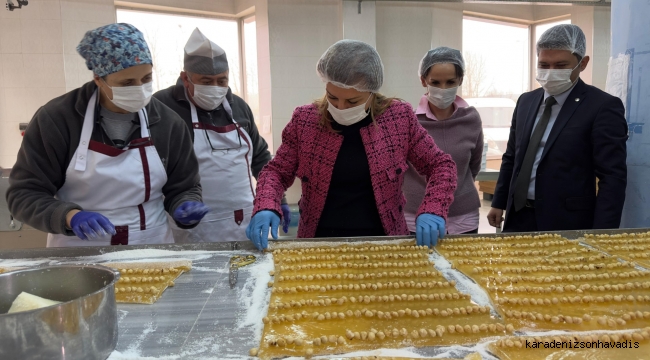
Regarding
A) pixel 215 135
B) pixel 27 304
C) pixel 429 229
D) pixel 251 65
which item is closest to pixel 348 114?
pixel 429 229

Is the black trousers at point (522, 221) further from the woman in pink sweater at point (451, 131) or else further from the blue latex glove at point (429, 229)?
the blue latex glove at point (429, 229)

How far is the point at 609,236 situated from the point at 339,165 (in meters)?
1.18

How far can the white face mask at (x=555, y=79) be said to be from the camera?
2.26 meters

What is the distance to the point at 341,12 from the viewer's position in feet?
17.3

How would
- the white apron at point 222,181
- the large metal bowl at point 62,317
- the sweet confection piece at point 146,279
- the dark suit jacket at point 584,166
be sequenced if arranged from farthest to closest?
the white apron at point 222,181, the dark suit jacket at point 584,166, the sweet confection piece at point 146,279, the large metal bowl at point 62,317

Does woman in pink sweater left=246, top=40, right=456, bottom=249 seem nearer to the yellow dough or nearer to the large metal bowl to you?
the large metal bowl

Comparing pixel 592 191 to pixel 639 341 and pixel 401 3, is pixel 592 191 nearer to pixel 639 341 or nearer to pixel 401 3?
pixel 639 341

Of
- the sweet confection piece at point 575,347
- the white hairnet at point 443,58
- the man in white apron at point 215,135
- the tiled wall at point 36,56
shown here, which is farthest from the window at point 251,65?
the sweet confection piece at point 575,347

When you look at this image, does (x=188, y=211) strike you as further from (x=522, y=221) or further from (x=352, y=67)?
(x=522, y=221)

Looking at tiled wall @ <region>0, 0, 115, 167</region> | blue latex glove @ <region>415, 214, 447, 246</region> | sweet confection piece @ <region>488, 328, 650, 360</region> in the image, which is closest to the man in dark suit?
blue latex glove @ <region>415, 214, 447, 246</region>

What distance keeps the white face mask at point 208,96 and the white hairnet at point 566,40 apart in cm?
175

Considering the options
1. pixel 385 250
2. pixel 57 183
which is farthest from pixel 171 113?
pixel 385 250

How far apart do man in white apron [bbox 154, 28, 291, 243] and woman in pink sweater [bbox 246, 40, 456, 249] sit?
0.72m

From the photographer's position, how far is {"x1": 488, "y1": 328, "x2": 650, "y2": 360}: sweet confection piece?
1001mm
